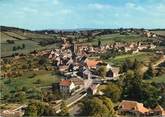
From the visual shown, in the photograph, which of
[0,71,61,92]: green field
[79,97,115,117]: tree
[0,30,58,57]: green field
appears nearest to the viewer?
[79,97,115,117]: tree

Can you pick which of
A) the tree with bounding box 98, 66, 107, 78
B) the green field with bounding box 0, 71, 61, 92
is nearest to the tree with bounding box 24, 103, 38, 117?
the green field with bounding box 0, 71, 61, 92

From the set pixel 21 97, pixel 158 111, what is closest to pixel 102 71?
pixel 21 97

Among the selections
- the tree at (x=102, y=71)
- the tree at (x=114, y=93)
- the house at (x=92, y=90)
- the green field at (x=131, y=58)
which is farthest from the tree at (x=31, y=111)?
the green field at (x=131, y=58)

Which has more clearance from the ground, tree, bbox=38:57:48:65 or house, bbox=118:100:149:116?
house, bbox=118:100:149:116

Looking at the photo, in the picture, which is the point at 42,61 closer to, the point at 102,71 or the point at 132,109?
the point at 102,71

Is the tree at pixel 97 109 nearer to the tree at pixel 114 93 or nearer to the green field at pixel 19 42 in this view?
the tree at pixel 114 93

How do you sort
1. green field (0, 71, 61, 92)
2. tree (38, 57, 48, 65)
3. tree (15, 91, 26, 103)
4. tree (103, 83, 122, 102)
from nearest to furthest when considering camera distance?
tree (103, 83, 122, 102)
tree (15, 91, 26, 103)
green field (0, 71, 61, 92)
tree (38, 57, 48, 65)

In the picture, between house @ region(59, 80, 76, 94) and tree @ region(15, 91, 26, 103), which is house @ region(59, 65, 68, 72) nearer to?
house @ region(59, 80, 76, 94)
